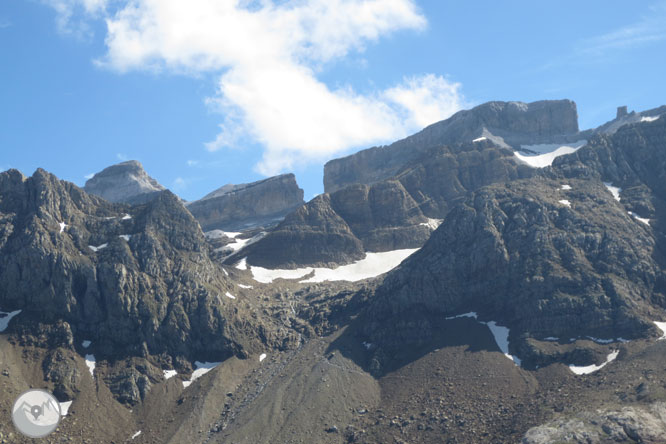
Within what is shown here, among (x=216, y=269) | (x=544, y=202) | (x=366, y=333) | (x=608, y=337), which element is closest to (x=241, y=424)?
(x=366, y=333)

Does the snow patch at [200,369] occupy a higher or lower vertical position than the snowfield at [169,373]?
lower

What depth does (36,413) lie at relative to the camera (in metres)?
91.0

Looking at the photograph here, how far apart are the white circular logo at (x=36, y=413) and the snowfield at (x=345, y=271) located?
70.2 meters

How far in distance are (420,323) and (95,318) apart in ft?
193

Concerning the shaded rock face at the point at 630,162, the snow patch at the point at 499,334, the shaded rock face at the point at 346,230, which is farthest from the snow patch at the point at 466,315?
the shaded rock face at the point at 346,230

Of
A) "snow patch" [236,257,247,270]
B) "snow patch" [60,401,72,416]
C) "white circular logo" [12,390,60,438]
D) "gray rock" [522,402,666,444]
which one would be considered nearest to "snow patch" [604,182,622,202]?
"gray rock" [522,402,666,444]

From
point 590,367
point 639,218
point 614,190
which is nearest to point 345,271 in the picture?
point 614,190

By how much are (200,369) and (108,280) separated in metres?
24.0

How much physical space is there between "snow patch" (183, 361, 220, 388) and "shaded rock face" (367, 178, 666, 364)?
30.1 meters

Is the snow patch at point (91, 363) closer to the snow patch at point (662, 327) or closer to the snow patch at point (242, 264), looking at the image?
the snow patch at point (242, 264)

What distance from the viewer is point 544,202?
131250mm

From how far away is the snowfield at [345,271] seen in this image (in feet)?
530

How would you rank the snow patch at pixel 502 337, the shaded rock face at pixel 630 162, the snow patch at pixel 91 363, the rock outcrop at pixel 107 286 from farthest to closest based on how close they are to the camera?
the shaded rock face at pixel 630 162, the rock outcrop at pixel 107 286, the snow patch at pixel 91 363, the snow patch at pixel 502 337

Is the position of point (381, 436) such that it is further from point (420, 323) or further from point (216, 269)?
point (216, 269)
